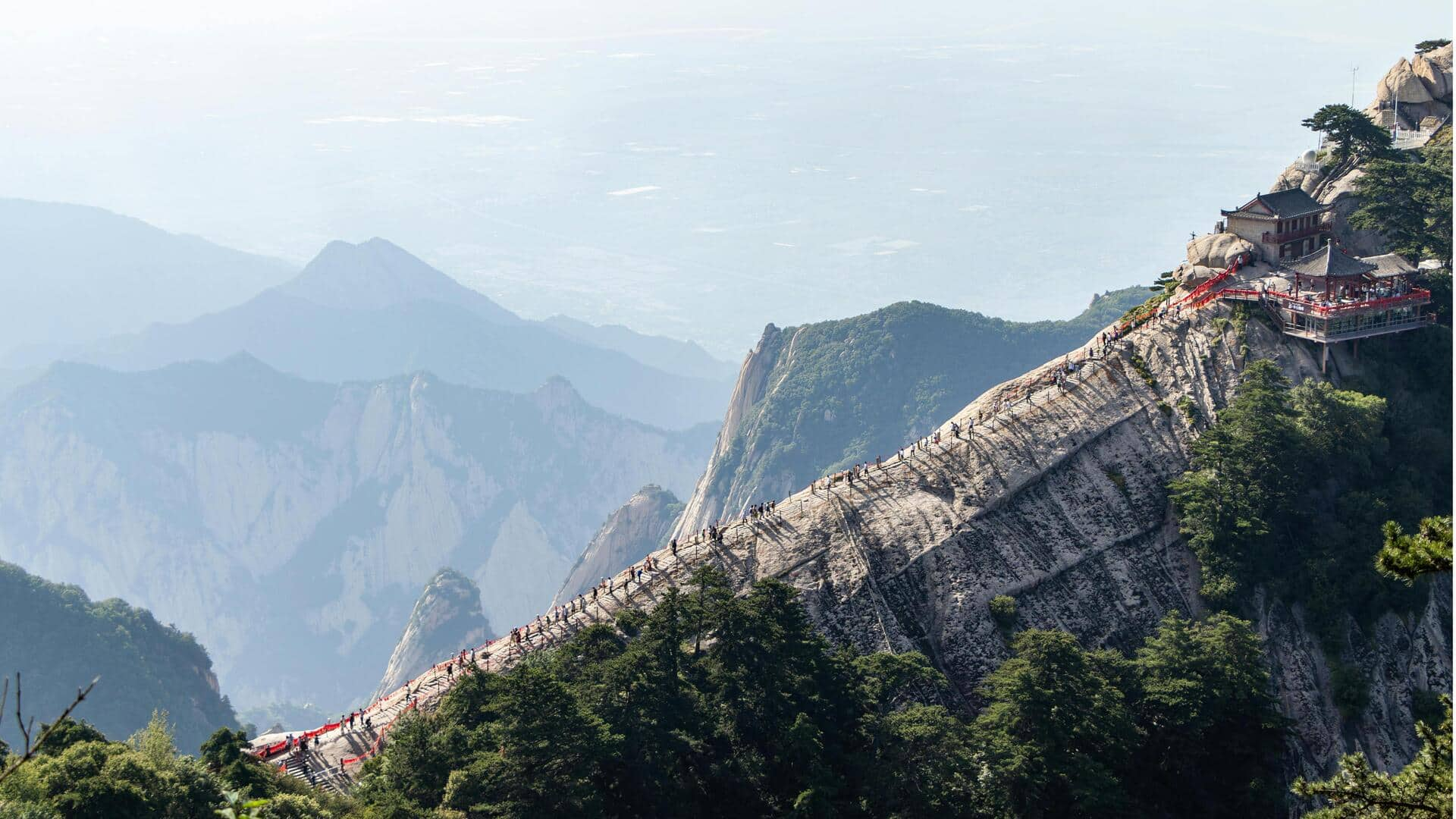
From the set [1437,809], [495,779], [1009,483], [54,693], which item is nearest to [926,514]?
[1009,483]

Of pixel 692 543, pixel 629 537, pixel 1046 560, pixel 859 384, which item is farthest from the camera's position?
pixel 859 384

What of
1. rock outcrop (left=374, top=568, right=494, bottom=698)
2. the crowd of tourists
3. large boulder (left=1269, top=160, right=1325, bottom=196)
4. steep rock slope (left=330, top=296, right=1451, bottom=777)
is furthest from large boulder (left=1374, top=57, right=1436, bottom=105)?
rock outcrop (left=374, top=568, right=494, bottom=698)

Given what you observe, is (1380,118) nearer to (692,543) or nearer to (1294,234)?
(1294,234)

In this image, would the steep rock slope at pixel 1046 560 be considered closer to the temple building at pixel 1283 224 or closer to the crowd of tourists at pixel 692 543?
the crowd of tourists at pixel 692 543

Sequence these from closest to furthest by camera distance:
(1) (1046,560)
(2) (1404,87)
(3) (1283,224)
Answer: (1) (1046,560), (3) (1283,224), (2) (1404,87)

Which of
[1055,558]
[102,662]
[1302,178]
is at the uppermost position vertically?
[1302,178]

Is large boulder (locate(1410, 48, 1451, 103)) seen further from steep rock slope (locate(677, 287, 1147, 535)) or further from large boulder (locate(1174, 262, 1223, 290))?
steep rock slope (locate(677, 287, 1147, 535))

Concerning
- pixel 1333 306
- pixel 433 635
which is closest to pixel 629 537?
pixel 433 635
